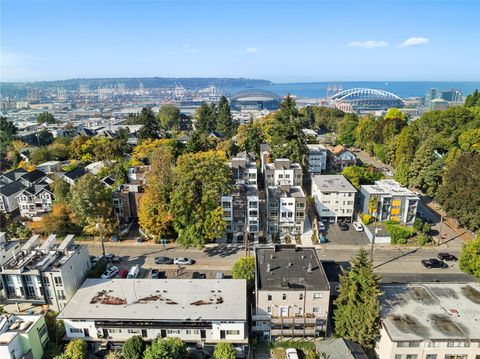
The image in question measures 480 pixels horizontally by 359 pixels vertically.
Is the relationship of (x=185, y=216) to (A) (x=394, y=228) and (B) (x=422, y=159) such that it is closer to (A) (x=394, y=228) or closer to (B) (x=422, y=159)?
(A) (x=394, y=228)

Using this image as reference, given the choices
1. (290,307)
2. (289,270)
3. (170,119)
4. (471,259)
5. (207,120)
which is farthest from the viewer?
(170,119)

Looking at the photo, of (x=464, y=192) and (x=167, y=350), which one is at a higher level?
(x=464, y=192)

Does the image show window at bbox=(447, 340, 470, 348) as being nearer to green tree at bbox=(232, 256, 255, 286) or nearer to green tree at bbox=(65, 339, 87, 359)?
green tree at bbox=(232, 256, 255, 286)

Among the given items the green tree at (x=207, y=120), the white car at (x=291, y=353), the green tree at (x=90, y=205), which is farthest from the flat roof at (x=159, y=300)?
the green tree at (x=207, y=120)

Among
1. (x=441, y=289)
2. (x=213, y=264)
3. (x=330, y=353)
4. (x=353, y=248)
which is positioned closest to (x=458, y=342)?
(x=441, y=289)

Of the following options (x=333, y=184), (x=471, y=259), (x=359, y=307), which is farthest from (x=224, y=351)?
(x=333, y=184)

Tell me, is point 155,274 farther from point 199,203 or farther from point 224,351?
point 224,351
